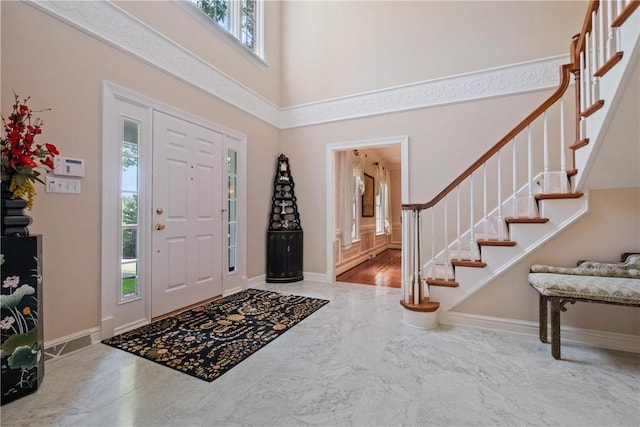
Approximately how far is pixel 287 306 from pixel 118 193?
1.95m

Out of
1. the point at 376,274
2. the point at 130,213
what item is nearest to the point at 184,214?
the point at 130,213

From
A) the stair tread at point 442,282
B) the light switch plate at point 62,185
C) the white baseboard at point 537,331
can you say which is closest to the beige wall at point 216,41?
the light switch plate at point 62,185

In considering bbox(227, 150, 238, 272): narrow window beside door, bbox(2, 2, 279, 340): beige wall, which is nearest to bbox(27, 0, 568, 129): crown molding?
bbox(2, 2, 279, 340): beige wall

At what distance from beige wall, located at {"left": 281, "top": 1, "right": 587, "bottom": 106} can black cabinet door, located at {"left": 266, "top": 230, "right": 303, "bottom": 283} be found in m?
2.15

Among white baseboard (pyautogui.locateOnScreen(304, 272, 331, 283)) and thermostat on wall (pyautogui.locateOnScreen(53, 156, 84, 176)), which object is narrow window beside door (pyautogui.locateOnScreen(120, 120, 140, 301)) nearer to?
thermostat on wall (pyautogui.locateOnScreen(53, 156, 84, 176))

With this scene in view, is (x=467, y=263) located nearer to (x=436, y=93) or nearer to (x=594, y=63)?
(x=594, y=63)

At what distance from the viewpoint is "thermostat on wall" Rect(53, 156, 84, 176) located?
201 centimetres

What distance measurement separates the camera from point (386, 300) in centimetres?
335

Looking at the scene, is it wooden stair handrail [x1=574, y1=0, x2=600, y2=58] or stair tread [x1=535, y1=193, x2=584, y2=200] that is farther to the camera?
stair tread [x1=535, y1=193, x2=584, y2=200]

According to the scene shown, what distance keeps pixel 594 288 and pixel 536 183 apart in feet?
4.94

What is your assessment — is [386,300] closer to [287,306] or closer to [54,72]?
[287,306]

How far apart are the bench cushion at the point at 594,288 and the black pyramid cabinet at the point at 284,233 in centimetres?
293

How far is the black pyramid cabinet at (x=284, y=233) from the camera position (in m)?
4.12

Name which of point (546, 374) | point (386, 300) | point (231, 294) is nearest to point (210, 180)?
point (231, 294)
